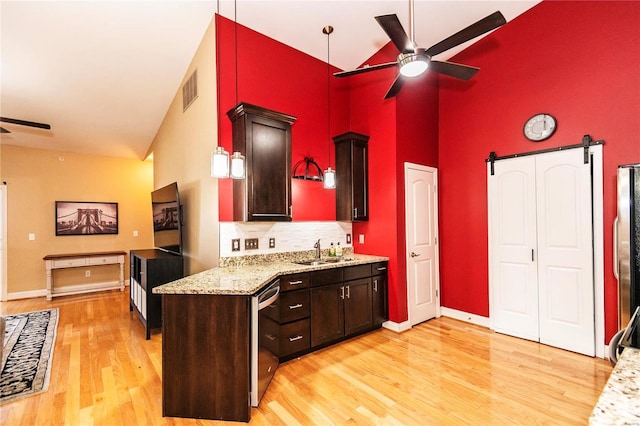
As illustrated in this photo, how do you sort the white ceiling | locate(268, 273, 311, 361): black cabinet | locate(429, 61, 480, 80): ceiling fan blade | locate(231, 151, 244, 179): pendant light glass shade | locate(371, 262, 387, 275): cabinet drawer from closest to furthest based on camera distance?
locate(231, 151, 244, 179): pendant light glass shade, locate(429, 61, 480, 80): ceiling fan blade, locate(268, 273, 311, 361): black cabinet, the white ceiling, locate(371, 262, 387, 275): cabinet drawer

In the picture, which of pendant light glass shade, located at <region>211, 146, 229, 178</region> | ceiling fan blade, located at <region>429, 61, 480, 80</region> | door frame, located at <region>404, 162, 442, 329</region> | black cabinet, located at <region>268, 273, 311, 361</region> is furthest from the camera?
door frame, located at <region>404, 162, 442, 329</region>

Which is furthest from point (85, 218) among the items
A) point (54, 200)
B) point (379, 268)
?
point (379, 268)

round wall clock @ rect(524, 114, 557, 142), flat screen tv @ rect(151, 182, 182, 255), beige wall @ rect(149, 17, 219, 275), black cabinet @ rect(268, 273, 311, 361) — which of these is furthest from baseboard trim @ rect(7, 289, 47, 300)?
round wall clock @ rect(524, 114, 557, 142)

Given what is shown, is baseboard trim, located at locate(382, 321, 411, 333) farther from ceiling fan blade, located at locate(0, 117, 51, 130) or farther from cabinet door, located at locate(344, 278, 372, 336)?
ceiling fan blade, located at locate(0, 117, 51, 130)

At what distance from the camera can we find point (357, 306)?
11.6ft

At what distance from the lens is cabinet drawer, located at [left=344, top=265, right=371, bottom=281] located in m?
3.45

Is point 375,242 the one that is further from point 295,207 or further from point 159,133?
point 159,133

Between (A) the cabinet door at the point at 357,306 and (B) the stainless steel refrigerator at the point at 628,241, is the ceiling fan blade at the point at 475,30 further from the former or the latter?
(A) the cabinet door at the point at 357,306

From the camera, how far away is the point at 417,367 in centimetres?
287

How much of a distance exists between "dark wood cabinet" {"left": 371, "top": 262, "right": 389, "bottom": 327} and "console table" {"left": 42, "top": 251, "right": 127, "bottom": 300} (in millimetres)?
5427

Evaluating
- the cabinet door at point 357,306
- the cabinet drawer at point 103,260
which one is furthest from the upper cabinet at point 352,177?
the cabinet drawer at point 103,260

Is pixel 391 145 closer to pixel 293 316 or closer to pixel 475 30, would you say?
pixel 475 30

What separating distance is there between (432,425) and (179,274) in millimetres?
3255

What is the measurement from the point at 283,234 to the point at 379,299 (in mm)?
1492
